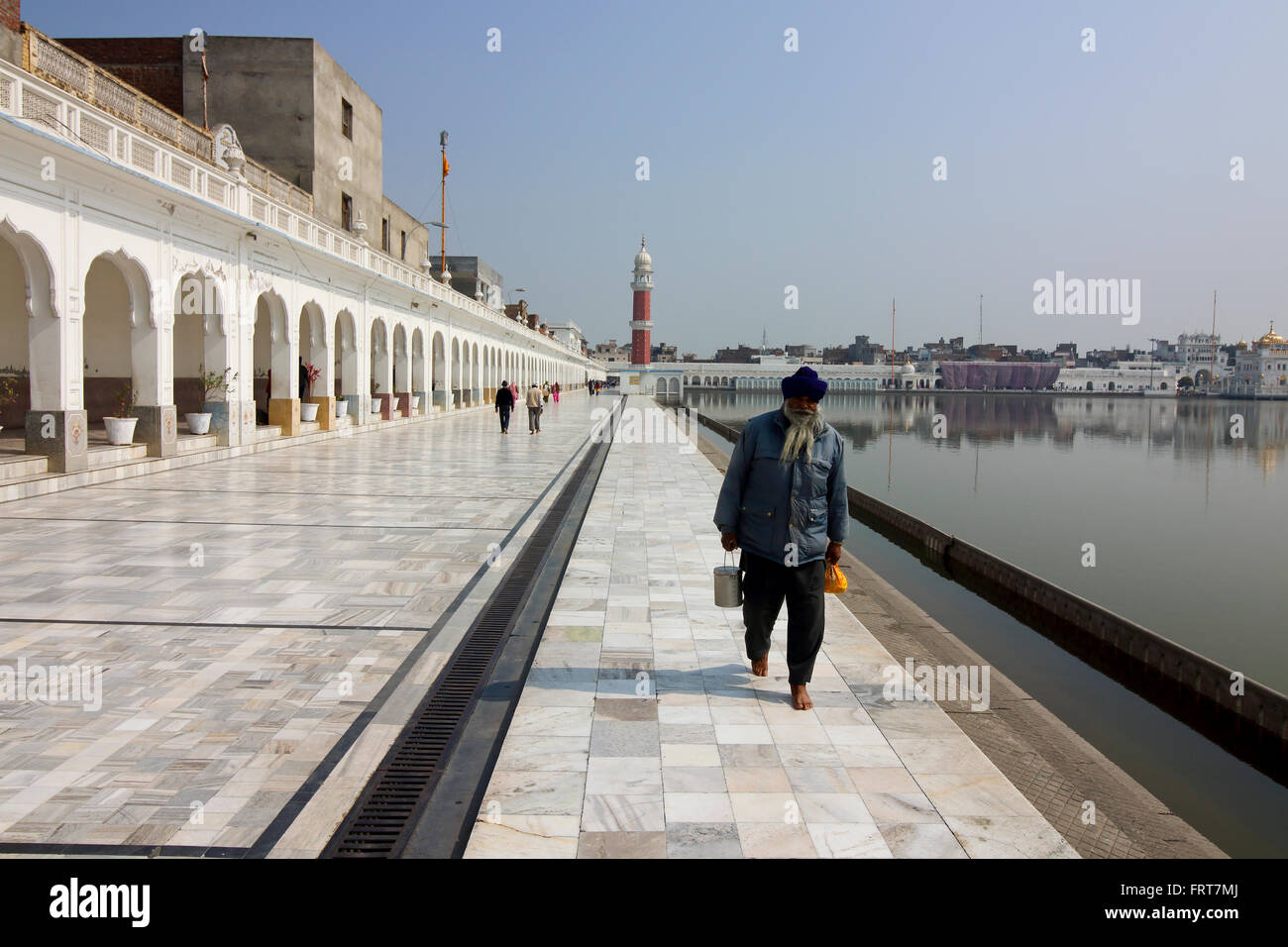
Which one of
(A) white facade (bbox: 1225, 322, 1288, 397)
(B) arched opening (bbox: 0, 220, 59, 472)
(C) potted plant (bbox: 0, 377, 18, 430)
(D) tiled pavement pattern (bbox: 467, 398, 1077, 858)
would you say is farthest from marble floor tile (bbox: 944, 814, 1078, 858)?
(A) white facade (bbox: 1225, 322, 1288, 397)

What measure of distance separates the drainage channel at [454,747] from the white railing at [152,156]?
339 inches

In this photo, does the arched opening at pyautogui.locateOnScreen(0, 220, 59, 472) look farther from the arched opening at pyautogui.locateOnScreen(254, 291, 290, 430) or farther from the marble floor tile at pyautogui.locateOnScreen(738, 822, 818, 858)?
the marble floor tile at pyautogui.locateOnScreen(738, 822, 818, 858)

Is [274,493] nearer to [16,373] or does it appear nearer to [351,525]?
[351,525]

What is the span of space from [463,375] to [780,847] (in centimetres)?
3983

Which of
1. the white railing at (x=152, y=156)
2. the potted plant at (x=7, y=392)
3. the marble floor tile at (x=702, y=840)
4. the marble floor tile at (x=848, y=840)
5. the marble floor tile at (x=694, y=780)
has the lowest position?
the marble floor tile at (x=848, y=840)

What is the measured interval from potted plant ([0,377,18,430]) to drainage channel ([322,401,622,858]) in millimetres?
13909

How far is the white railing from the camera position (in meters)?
10.4

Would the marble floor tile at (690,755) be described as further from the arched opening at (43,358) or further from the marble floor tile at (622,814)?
the arched opening at (43,358)

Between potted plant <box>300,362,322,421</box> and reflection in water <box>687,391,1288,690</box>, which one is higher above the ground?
potted plant <box>300,362,322,421</box>

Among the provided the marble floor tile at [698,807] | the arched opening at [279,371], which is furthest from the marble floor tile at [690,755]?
the arched opening at [279,371]

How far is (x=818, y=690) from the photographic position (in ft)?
15.5

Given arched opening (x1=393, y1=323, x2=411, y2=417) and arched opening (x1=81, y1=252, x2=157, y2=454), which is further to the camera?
arched opening (x1=393, y1=323, x2=411, y2=417)

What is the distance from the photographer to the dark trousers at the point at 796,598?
4.37 m
